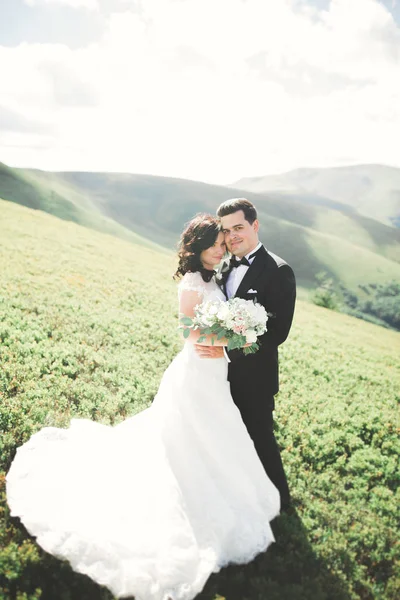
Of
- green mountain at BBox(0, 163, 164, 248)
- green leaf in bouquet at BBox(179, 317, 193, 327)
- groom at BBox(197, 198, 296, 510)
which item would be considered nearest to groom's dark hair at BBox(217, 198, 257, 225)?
groom at BBox(197, 198, 296, 510)

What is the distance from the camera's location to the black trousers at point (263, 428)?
5383 millimetres

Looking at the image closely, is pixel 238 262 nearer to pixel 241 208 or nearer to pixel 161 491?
pixel 241 208

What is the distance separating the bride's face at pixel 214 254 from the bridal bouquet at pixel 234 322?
984 mm

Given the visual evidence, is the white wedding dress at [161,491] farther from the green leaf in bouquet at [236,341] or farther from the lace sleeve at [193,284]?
the green leaf in bouquet at [236,341]

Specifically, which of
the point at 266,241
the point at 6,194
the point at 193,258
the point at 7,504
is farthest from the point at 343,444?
the point at 266,241

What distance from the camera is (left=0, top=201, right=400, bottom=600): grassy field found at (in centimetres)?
443

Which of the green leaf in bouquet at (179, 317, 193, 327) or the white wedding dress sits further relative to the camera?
the green leaf in bouquet at (179, 317, 193, 327)

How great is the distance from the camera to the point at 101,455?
532 cm

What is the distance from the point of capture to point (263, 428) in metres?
5.46

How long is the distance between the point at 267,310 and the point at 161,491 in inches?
110

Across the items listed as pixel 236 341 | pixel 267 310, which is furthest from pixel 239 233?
pixel 236 341

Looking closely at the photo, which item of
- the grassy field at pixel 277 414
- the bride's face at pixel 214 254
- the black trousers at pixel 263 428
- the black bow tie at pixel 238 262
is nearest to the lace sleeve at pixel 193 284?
the bride's face at pixel 214 254

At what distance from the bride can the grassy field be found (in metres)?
0.33

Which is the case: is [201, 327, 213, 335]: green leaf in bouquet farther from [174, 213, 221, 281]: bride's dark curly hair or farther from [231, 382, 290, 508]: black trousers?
[231, 382, 290, 508]: black trousers
